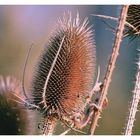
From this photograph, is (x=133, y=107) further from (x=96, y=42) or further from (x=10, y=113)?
(x=10, y=113)

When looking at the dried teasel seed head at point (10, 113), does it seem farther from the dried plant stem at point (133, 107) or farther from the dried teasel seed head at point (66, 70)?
the dried plant stem at point (133, 107)

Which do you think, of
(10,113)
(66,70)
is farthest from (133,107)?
(10,113)

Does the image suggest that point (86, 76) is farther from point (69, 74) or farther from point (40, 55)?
point (40, 55)

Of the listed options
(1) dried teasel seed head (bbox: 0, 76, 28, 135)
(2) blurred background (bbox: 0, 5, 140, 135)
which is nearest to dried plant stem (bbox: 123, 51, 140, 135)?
(2) blurred background (bbox: 0, 5, 140, 135)

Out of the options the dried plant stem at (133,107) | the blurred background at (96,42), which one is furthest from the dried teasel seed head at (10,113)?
the dried plant stem at (133,107)

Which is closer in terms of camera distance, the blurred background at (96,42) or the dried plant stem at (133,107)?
the dried plant stem at (133,107)

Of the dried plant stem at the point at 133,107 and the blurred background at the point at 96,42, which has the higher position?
the blurred background at the point at 96,42
